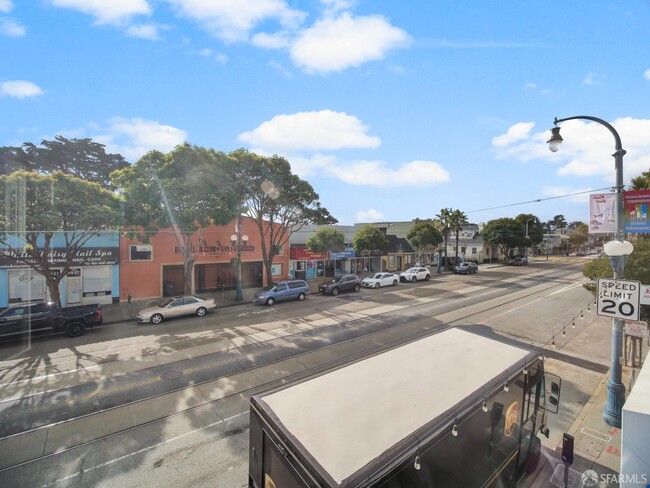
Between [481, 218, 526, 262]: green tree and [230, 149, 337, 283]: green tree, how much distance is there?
42.3 m

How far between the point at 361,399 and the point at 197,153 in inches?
718

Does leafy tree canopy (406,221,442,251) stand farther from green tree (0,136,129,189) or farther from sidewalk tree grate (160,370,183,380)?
green tree (0,136,129,189)

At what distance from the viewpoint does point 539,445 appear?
22.3ft

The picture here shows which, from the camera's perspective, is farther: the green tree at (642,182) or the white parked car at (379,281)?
the white parked car at (379,281)

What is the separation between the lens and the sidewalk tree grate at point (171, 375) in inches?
405

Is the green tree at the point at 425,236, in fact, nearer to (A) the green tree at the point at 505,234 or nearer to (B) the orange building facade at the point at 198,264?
(B) the orange building facade at the point at 198,264

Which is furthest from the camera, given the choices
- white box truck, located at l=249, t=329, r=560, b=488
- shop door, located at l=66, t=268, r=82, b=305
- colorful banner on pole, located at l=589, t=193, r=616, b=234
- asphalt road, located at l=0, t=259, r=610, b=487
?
shop door, located at l=66, t=268, r=82, b=305

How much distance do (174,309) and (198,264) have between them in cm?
906

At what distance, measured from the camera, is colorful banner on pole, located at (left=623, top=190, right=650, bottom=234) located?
8.02 metres

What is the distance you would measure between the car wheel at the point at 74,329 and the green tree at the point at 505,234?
59.0 metres

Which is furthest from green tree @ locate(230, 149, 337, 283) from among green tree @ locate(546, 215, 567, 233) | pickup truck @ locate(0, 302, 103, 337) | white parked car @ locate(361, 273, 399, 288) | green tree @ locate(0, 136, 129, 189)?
green tree @ locate(546, 215, 567, 233)

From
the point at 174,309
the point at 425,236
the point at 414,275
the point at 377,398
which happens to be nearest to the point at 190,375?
the point at 377,398

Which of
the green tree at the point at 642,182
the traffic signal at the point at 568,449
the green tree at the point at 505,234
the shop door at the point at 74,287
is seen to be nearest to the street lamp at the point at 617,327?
the traffic signal at the point at 568,449

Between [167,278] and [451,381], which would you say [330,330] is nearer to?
[451,381]
